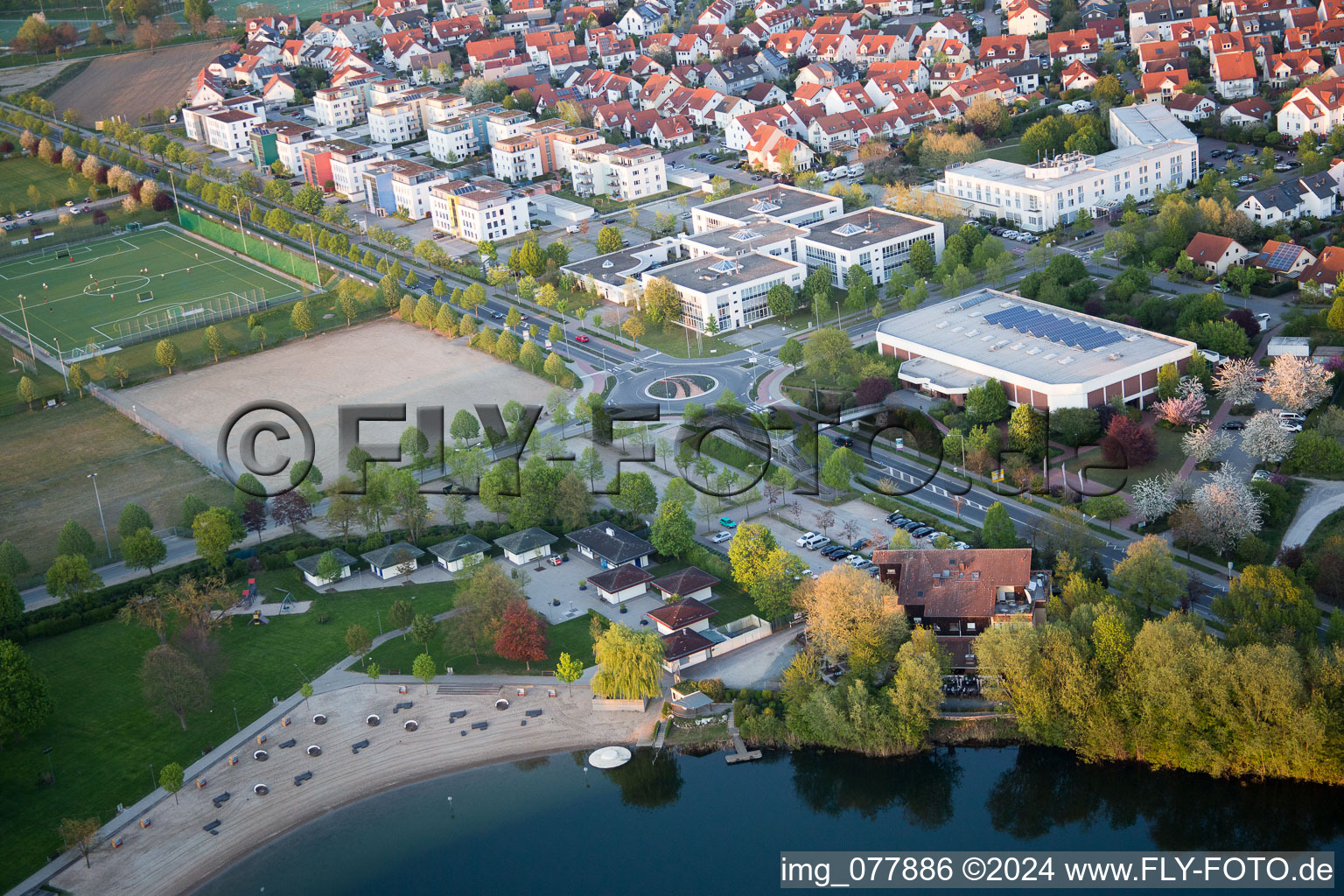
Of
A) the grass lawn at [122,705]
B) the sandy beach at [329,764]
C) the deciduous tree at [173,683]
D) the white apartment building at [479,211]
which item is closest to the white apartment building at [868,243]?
the white apartment building at [479,211]

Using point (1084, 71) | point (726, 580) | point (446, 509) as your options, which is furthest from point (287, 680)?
point (1084, 71)

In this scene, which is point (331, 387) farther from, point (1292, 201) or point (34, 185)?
point (34, 185)

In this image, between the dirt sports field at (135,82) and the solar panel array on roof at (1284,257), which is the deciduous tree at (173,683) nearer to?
the solar panel array on roof at (1284,257)

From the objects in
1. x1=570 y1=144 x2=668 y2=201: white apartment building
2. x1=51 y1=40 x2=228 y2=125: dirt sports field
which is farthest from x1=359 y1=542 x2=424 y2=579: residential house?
x1=51 y1=40 x2=228 y2=125: dirt sports field

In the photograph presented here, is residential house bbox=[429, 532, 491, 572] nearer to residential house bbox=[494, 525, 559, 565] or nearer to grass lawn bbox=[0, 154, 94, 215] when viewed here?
residential house bbox=[494, 525, 559, 565]

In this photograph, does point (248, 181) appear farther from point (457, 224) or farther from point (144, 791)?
point (144, 791)
